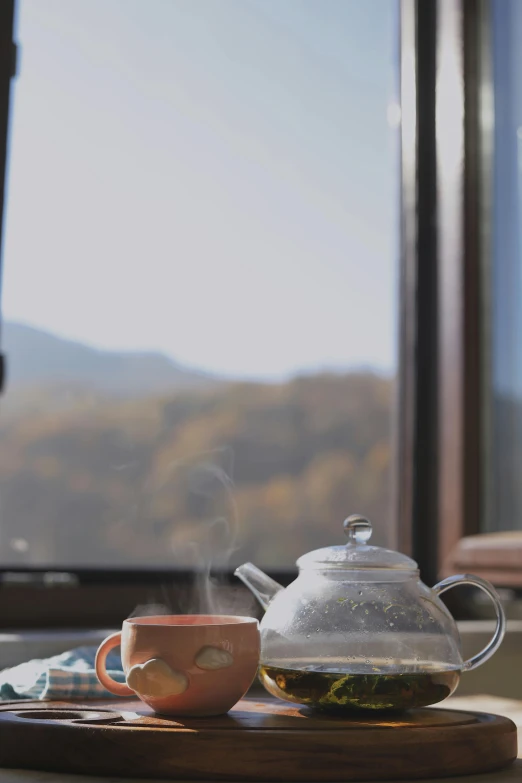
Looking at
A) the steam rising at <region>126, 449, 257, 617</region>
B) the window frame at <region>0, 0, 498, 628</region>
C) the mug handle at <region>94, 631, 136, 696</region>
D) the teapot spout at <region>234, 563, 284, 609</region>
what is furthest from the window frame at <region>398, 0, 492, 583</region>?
the mug handle at <region>94, 631, 136, 696</region>

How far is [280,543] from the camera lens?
72.6 inches

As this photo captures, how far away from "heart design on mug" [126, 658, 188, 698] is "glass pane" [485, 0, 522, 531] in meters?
1.00

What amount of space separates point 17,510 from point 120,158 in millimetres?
581

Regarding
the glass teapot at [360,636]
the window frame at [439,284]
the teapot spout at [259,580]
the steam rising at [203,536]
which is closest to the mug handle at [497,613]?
the glass teapot at [360,636]

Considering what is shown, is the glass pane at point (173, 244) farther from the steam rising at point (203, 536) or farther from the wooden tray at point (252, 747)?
the wooden tray at point (252, 747)

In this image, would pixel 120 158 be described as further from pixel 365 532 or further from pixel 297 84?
pixel 365 532

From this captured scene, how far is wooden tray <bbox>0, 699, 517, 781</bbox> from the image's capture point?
0.60 m

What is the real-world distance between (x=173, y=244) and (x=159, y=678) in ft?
3.35

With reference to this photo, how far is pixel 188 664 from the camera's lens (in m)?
0.65

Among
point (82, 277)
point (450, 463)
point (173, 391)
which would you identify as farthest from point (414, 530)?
point (82, 277)

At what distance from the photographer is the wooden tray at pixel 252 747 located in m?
0.60

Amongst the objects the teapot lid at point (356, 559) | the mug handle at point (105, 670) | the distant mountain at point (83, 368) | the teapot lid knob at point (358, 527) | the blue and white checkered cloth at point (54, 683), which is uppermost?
the distant mountain at point (83, 368)

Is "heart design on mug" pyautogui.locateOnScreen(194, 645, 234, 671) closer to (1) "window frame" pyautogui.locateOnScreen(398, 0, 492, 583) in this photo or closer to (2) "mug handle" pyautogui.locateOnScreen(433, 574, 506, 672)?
(2) "mug handle" pyautogui.locateOnScreen(433, 574, 506, 672)

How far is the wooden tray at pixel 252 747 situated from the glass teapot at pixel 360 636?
26 millimetres
